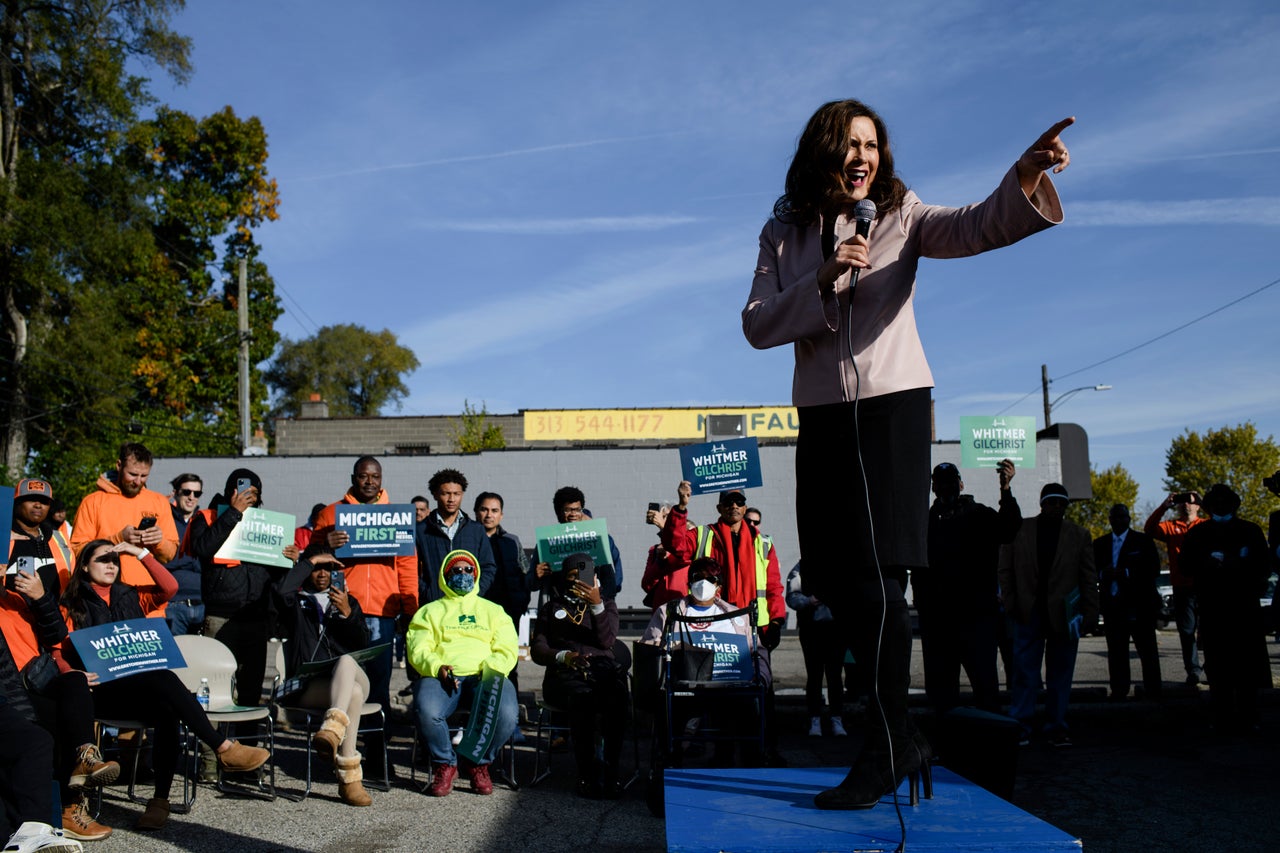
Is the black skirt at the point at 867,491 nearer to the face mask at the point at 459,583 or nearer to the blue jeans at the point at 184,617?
the face mask at the point at 459,583

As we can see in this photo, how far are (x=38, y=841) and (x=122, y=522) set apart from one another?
283 centimetres

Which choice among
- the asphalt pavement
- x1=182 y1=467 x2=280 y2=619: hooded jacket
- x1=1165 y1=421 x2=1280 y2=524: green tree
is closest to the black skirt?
the asphalt pavement

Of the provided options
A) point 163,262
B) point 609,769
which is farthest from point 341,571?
point 163,262

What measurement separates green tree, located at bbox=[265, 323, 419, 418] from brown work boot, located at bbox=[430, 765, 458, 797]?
167ft

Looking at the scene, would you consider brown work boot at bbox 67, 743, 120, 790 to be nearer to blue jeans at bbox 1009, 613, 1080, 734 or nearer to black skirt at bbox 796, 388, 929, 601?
black skirt at bbox 796, 388, 929, 601

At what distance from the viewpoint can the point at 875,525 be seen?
3023mm

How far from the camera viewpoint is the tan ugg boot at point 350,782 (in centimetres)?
621

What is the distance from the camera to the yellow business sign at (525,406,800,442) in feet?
127

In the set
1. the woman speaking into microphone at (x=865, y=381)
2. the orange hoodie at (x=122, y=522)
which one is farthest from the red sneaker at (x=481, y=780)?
the woman speaking into microphone at (x=865, y=381)

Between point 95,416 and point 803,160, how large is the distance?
25.8 m

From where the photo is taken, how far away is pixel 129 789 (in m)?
6.36

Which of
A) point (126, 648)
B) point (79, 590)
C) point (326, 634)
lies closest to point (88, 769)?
point (126, 648)

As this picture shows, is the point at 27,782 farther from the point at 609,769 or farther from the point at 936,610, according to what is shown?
the point at 936,610

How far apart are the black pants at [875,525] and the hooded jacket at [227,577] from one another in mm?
5016
